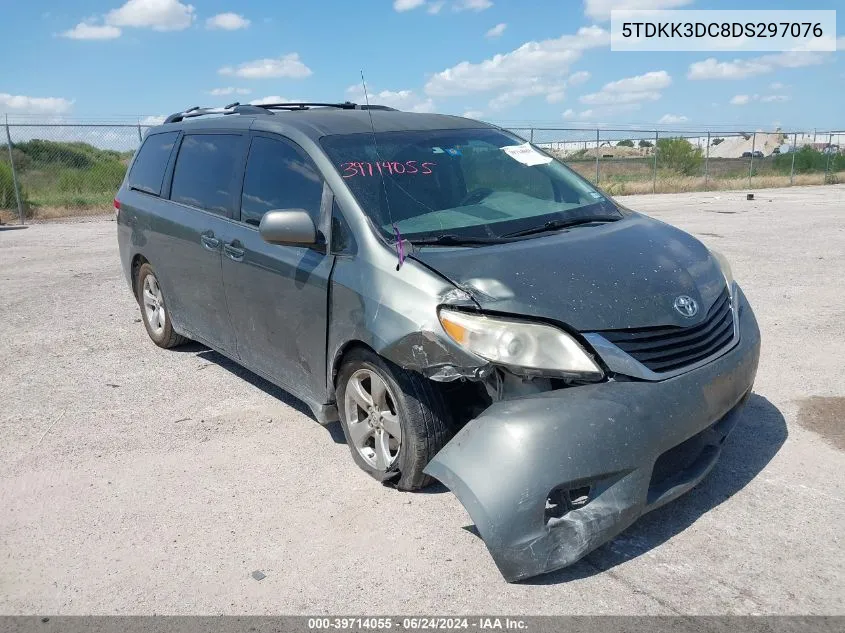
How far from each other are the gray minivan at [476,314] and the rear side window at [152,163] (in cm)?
77

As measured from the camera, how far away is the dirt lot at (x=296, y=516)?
2.87 m

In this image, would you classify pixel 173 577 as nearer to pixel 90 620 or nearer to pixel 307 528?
pixel 90 620

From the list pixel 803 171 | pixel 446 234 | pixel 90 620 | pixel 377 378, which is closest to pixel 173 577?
pixel 90 620

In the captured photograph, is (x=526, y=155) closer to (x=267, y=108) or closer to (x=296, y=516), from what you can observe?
(x=267, y=108)

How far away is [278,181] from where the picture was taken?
4.26 metres

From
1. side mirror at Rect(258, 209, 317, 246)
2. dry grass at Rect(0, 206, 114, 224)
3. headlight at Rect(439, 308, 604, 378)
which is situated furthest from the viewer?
dry grass at Rect(0, 206, 114, 224)

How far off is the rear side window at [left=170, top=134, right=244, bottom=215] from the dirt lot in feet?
4.29

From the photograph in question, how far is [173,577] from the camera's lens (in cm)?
306

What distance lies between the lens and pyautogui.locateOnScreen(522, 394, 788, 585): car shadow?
9.90ft

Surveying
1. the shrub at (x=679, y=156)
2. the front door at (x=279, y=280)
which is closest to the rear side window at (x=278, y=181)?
the front door at (x=279, y=280)

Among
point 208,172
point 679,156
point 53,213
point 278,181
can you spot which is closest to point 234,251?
point 278,181

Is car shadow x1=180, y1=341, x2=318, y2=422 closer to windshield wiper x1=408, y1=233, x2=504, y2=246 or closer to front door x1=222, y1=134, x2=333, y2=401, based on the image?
front door x1=222, y1=134, x2=333, y2=401

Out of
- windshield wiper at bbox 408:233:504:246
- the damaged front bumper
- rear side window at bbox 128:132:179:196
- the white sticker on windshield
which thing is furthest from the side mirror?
rear side window at bbox 128:132:179:196

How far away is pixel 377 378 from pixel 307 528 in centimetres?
74
